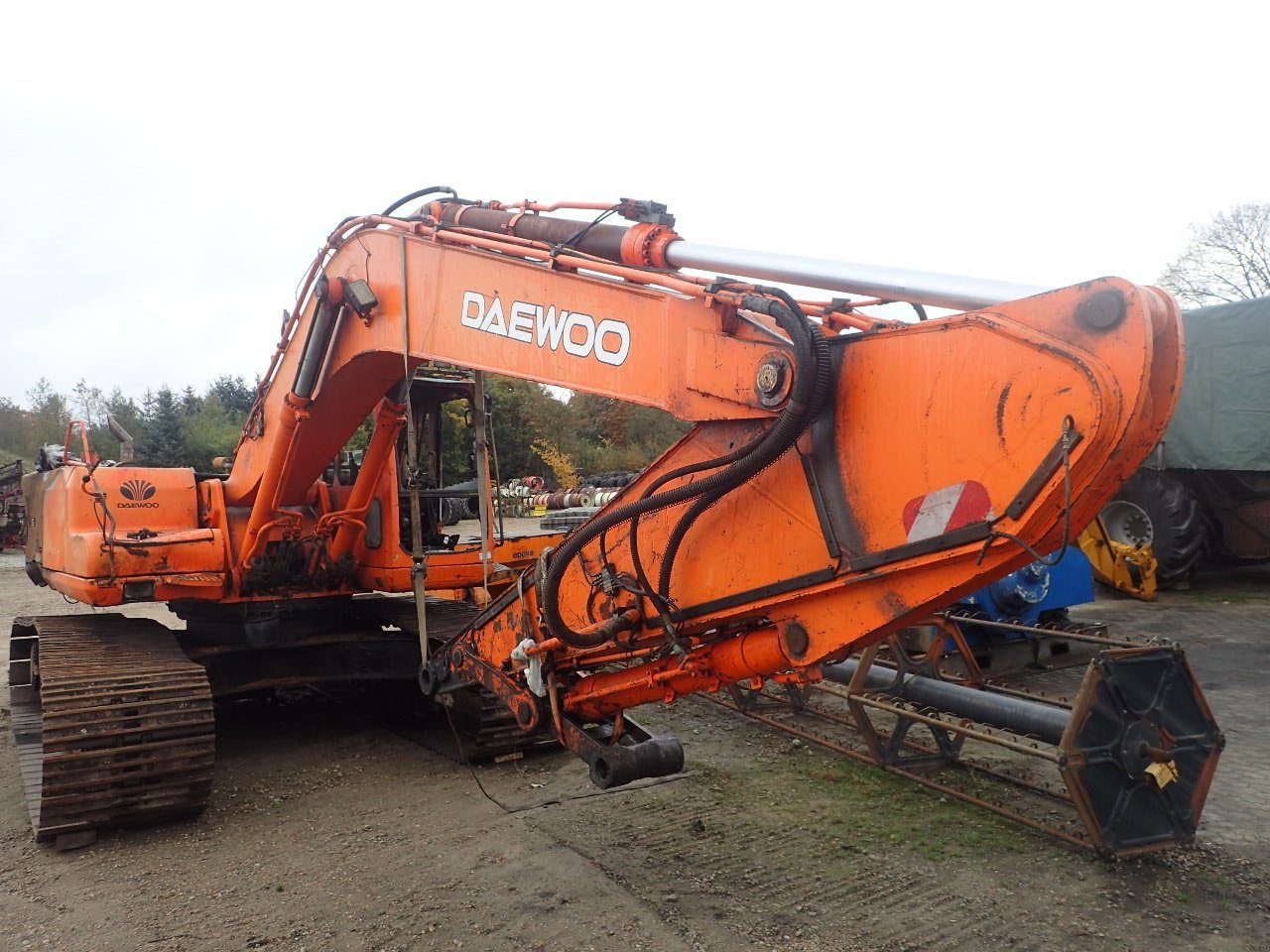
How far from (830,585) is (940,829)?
2364 millimetres

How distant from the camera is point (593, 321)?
3.38m

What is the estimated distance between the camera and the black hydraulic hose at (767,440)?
8.79ft

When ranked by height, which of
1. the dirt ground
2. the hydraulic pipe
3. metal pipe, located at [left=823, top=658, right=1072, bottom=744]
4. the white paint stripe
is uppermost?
the hydraulic pipe

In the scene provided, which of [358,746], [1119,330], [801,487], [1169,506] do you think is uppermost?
[1119,330]

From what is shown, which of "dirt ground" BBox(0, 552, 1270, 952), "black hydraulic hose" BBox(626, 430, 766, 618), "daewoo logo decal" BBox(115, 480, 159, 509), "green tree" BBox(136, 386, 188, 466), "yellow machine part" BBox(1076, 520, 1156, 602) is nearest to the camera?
"black hydraulic hose" BBox(626, 430, 766, 618)

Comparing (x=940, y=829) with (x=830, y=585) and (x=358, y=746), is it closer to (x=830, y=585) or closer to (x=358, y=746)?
(x=830, y=585)

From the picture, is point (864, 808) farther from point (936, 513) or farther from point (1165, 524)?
point (1165, 524)

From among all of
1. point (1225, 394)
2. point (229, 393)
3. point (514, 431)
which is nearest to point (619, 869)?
point (1225, 394)

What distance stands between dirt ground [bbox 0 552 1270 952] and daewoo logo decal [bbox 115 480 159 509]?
165cm

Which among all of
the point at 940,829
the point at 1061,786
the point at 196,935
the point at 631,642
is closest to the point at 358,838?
the point at 196,935

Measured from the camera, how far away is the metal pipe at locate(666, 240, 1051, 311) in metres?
2.67

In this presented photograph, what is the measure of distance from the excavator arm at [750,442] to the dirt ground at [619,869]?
690 millimetres

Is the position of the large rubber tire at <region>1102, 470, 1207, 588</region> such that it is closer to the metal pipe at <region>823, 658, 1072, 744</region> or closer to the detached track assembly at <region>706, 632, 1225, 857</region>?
the detached track assembly at <region>706, 632, 1225, 857</region>

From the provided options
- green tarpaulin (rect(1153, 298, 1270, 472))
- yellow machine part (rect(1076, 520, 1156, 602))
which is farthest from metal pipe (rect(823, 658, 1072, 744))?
green tarpaulin (rect(1153, 298, 1270, 472))
